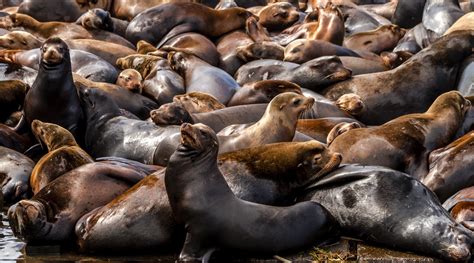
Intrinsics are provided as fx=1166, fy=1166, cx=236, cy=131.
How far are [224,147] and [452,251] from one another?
2.43 metres

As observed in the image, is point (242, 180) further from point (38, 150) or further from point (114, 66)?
point (114, 66)

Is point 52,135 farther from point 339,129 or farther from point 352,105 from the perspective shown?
point 352,105

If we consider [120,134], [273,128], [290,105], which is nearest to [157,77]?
[120,134]

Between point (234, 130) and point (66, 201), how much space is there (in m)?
2.14

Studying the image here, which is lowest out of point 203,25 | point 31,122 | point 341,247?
point 203,25

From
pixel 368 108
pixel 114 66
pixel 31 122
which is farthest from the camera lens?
pixel 114 66

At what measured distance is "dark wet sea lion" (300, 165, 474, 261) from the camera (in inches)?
279

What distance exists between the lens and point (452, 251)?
6.98 m

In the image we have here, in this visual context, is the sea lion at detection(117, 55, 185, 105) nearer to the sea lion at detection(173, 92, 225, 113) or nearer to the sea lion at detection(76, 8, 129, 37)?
the sea lion at detection(173, 92, 225, 113)

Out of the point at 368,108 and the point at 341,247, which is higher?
the point at 341,247

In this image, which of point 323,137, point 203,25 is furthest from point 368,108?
point 203,25

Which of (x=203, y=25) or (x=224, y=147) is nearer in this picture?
(x=224, y=147)

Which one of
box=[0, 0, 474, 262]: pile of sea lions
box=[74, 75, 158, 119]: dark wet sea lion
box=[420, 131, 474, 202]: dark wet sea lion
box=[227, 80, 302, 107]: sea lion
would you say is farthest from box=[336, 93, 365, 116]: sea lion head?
box=[420, 131, 474, 202]: dark wet sea lion

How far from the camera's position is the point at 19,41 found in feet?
46.7
